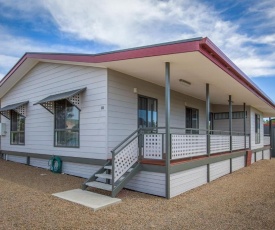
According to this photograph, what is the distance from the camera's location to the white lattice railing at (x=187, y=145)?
6282 millimetres

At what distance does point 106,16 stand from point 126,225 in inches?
296

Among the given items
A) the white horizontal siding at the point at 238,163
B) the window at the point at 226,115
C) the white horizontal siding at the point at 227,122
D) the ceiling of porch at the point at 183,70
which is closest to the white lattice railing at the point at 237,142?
Result: the white horizontal siding at the point at 238,163

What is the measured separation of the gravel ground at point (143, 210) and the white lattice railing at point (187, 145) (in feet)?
3.21

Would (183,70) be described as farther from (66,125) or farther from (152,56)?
(66,125)

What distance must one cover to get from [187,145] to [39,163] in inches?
240

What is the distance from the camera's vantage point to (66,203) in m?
5.26

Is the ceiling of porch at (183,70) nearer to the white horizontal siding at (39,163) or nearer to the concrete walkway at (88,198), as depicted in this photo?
the concrete walkway at (88,198)

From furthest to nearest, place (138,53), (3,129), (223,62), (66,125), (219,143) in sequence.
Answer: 1. (3,129)
2. (219,143)
3. (66,125)
4. (223,62)
5. (138,53)

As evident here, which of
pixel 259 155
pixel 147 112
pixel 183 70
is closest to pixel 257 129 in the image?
pixel 259 155

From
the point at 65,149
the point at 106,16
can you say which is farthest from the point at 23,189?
the point at 106,16

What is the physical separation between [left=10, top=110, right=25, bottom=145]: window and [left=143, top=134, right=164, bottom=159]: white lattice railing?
681cm

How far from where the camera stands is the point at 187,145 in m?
6.90

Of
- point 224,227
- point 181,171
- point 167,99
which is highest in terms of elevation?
point 167,99

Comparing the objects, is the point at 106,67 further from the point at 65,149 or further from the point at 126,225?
the point at 126,225
